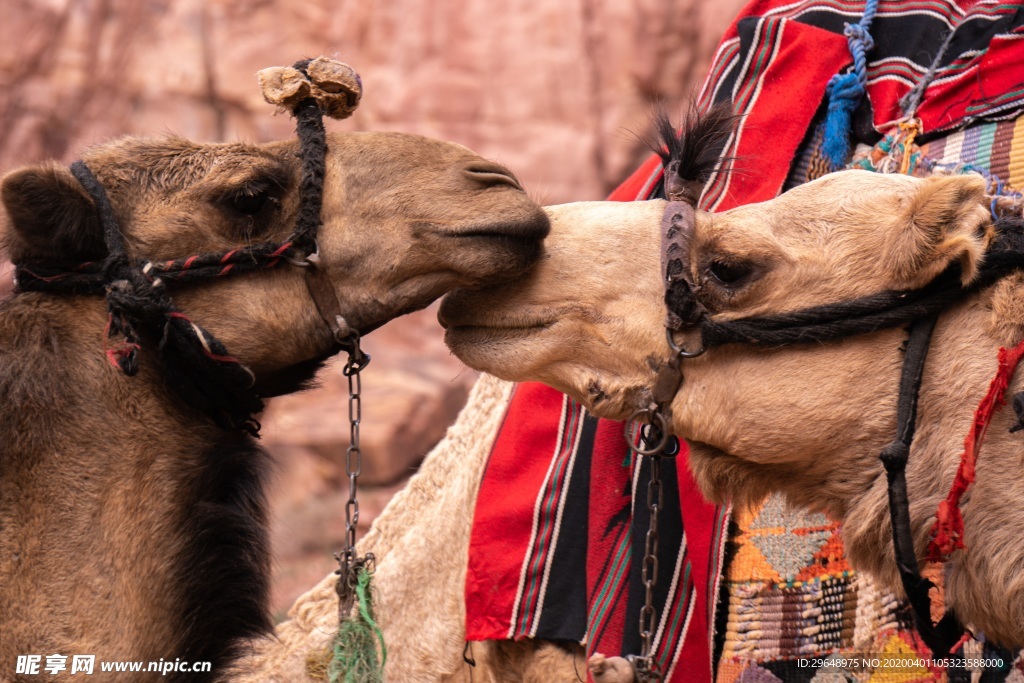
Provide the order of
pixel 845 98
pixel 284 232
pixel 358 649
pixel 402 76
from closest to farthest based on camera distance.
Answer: pixel 284 232 → pixel 358 649 → pixel 845 98 → pixel 402 76

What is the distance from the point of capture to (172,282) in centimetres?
211

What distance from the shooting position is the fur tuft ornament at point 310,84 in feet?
7.37

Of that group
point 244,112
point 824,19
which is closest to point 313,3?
point 244,112

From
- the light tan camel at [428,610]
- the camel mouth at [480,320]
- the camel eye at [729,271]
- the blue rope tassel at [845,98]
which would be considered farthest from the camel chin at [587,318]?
the blue rope tassel at [845,98]

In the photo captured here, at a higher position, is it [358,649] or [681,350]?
[681,350]

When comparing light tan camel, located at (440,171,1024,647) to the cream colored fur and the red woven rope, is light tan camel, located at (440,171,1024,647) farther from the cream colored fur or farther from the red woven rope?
the cream colored fur

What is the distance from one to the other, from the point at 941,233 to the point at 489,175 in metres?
→ 0.83

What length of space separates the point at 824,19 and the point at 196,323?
1921 millimetres

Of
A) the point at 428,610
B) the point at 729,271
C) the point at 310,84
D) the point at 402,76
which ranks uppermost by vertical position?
the point at 402,76

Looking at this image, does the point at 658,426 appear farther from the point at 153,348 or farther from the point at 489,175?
the point at 153,348

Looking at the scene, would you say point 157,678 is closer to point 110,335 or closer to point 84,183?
point 110,335

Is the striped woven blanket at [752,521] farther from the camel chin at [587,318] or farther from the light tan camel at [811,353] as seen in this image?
the camel chin at [587,318]

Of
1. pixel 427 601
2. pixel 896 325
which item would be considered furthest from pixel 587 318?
pixel 427 601

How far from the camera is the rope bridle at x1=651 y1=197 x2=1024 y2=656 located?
1.88 metres
